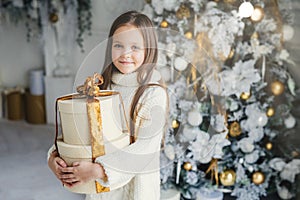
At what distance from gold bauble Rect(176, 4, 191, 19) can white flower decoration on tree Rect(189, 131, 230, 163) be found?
1.64 feet

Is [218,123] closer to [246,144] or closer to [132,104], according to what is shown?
[246,144]

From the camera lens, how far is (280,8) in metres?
1.60

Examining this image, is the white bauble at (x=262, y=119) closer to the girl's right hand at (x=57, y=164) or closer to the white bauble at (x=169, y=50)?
the white bauble at (x=169, y=50)

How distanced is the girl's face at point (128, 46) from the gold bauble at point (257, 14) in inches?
41.3

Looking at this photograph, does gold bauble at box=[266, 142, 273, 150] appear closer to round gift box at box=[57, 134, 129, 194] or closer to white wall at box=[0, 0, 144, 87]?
round gift box at box=[57, 134, 129, 194]

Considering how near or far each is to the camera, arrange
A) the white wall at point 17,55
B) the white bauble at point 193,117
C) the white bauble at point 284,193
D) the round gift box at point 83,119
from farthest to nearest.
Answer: the white wall at point 17,55, the white bauble at point 284,193, the white bauble at point 193,117, the round gift box at point 83,119

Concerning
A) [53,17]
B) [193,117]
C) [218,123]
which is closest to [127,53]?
[193,117]

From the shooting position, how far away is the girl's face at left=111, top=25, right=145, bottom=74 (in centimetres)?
62

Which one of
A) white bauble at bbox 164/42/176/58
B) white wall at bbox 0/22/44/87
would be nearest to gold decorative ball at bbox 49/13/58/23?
white wall at bbox 0/22/44/87

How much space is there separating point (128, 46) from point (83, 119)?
144 mm

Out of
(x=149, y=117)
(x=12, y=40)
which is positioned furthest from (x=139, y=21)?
(x=12, y=40)

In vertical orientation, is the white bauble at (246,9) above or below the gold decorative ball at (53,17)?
below

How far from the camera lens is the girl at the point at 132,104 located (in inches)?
23.8

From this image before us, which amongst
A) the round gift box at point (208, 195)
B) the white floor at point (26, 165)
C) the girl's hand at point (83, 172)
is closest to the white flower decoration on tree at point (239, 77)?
the round gift box at point (208, 195)
